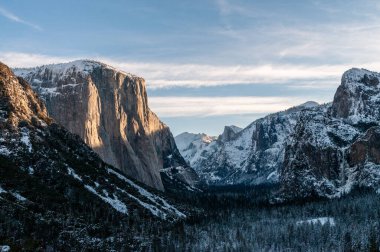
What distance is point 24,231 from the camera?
14100 cm

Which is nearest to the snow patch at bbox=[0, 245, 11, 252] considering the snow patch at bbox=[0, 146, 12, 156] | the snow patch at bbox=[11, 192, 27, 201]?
the snow patch at bbox=[11, 192, 27, 201]

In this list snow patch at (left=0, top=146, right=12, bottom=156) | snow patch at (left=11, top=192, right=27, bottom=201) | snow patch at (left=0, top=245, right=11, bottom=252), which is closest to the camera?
snow patch at (left=0, top=245, right=11, bottom=252)

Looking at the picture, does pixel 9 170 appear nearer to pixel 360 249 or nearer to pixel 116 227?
pixel 116 227

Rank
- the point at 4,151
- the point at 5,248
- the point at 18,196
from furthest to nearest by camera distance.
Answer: the point at 4,151, the point at 18,196, the point at 5,248

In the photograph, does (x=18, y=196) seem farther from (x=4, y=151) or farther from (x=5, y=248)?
(x=5, y=248)

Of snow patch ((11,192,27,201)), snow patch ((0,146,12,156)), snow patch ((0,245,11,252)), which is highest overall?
snow patch ((0,146,12,156))

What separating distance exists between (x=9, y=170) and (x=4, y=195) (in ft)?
69.5

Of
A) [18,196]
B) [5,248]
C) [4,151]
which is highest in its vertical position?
[4,151]

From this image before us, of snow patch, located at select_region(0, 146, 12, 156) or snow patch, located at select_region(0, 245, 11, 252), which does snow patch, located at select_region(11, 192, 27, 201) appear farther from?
snow patch, located at select_region(0, 245, 11, 252)

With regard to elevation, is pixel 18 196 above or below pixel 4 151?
below

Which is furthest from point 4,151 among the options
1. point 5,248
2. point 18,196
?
point 5,248

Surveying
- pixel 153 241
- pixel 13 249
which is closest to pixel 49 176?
pixel 153 241

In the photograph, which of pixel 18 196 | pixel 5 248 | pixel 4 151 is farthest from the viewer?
pixel 4 151

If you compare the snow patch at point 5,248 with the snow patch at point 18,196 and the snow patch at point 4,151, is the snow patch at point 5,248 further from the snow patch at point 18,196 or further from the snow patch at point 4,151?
the snow patch at point 4,151
